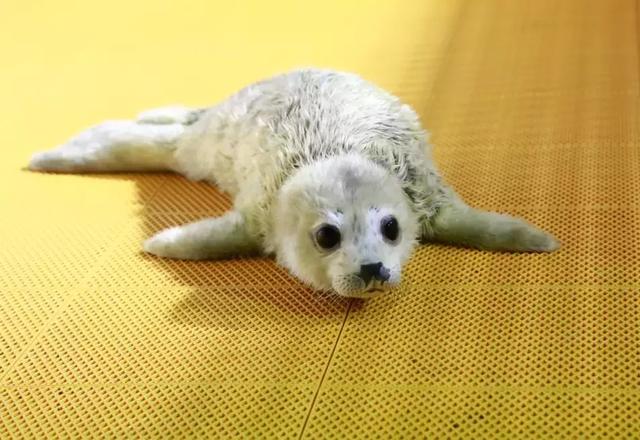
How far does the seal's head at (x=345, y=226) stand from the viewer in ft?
4.95

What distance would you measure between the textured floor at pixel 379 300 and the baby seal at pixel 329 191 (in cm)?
6

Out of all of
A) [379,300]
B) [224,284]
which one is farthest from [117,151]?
[379,300]

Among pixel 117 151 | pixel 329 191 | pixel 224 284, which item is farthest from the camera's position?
pixel 117 151

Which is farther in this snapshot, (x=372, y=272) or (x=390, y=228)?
(x=390, y=228)

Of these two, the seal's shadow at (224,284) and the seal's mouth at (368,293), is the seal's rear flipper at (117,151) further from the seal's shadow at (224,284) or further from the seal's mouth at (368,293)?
the seal's mouth at (368,293)

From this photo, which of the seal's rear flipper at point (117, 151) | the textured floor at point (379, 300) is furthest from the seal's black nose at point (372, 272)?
the seal's rear flipper at point (117, 151)

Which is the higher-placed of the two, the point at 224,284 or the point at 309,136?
the point at 309,136

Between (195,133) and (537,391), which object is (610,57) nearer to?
(195,133)

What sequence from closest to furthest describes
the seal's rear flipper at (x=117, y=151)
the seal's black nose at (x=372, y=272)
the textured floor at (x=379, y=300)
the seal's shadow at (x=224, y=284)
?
the textured floor at (x=379, y=300) → the seal's black nose at (x=372, y=272) → the seal's shadow at (x=224, y=284) → the seal's rear flipper at (x=117, y=151)

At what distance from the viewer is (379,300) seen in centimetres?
161

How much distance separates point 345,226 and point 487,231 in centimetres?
34

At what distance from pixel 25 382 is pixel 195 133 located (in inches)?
35.2

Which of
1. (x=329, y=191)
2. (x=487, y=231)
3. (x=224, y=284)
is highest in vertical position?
(x=329, y=191)

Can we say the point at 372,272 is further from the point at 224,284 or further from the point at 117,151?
the point at 117,151
